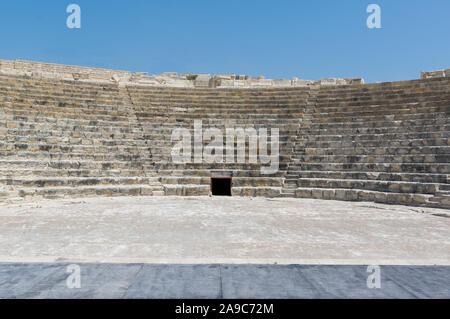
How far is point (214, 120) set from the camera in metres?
12.7

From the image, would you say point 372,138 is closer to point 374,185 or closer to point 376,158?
point 376,158

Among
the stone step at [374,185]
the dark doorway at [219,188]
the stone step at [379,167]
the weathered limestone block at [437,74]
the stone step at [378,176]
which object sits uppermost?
the weathered limestone block at [437,74]

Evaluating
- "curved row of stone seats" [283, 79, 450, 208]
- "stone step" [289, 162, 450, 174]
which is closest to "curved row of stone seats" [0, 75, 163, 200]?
"stone step" [289, 162, 450, 174]

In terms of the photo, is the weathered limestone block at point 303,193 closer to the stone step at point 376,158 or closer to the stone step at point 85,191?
the stone step at point 376,158

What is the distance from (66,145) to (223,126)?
17.6 ft

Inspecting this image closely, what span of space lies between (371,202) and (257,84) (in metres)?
9.54

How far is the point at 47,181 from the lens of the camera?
29.3 ft

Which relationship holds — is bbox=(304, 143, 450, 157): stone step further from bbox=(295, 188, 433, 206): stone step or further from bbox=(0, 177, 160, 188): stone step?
bbox=(0, 177, 160, 188): stone step

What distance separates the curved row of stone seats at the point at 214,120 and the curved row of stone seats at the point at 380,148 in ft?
2.15

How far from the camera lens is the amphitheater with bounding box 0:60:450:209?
914cm

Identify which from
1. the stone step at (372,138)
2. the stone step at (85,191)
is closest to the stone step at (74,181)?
the stone step at (85,191)

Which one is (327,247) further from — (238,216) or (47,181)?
(47,181)

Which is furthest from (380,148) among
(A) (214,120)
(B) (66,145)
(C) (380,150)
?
(B) (66,145)

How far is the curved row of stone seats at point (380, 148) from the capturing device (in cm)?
887
